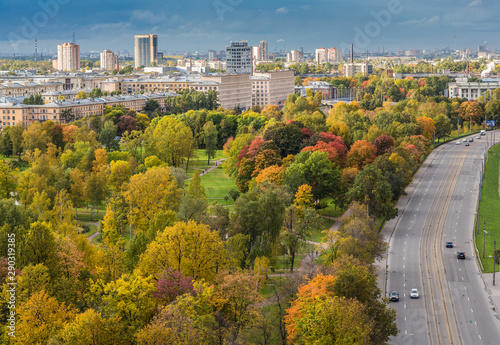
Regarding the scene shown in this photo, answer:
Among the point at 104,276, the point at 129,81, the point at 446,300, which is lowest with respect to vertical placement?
the point at 446,300

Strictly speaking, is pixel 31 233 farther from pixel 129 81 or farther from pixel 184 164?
pixel 129 81

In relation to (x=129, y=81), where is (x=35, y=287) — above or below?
below

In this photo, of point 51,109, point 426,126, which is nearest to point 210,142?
point 426,126

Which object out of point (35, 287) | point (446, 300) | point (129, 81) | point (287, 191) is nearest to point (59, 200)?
point (287, 191)

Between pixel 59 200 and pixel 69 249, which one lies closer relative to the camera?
pixel 69 249

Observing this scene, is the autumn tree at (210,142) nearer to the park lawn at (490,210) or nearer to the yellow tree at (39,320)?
the park lawn at (490,210)
